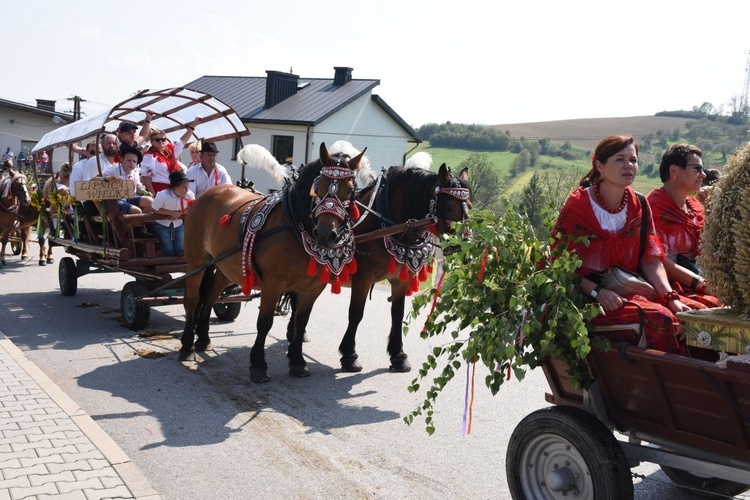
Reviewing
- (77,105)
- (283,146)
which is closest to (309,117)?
(283,146)

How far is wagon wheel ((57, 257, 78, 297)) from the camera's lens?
36.3 feet

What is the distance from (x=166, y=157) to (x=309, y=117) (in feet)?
99.1

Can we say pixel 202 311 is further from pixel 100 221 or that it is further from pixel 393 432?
pixel 393 432

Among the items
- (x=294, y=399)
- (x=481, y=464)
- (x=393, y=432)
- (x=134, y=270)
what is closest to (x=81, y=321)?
(x=134, y=270)

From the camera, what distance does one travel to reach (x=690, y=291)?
4730mm

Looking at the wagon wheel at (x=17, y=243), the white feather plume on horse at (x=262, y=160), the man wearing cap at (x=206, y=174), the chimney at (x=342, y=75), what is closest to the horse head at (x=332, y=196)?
the white feather plume on horse at (x=262, y=160)

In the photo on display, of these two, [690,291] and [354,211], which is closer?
[690,291]

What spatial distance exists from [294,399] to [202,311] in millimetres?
2173

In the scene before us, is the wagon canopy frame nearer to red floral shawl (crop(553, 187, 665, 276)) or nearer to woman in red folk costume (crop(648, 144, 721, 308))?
woman in red folk costume (crop(648, 144, 721, 308))

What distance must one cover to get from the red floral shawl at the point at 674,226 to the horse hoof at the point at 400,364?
3076 mm

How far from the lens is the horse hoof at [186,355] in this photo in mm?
7777

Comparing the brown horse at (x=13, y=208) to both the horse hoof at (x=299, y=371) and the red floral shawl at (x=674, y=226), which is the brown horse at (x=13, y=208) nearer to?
the horse hoof at (x=299, y=371)

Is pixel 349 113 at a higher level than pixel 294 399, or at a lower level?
higher

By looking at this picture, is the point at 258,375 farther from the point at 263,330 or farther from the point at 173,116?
the point at 173,116
